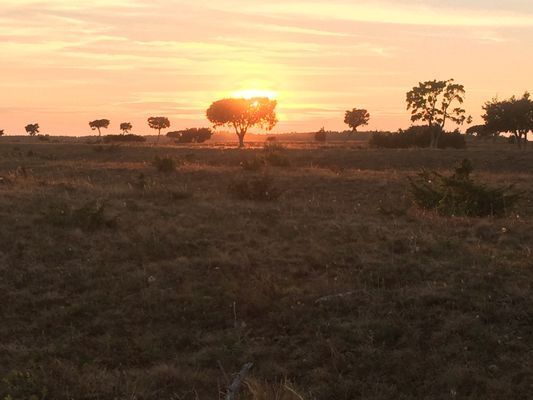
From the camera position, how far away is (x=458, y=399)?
6.07m

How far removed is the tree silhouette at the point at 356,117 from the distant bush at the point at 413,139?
49148mm

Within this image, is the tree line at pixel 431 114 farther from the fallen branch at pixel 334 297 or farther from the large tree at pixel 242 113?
the fallen branch at pixel 334 297

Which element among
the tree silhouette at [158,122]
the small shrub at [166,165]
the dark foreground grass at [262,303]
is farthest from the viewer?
the tree silhouette at [158,122]

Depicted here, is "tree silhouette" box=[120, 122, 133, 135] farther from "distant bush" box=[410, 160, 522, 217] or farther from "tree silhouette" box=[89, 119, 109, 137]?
"distant bush" box=[410, 160, 522, 217]

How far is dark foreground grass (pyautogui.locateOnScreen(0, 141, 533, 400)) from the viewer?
21.6ft

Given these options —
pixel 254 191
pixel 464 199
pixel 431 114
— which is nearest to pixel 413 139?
pixel 431 114

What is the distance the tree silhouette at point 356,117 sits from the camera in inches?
4614

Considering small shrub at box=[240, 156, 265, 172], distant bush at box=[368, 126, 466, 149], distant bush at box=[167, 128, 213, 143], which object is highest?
distant bush at box=[167, 128, 213, 143]

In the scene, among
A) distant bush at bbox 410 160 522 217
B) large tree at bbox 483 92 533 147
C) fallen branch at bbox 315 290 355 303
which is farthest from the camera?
large tree at bbox 483 92 533 147

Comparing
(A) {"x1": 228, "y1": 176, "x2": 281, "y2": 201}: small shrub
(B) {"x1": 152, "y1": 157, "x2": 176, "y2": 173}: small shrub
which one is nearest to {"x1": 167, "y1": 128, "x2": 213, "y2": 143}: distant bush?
(B) {"x1": 152, "y1": 157, "x2": 176, "y2": 173}: small shrub

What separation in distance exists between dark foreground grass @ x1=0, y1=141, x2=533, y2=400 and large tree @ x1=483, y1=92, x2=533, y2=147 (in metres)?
51.8

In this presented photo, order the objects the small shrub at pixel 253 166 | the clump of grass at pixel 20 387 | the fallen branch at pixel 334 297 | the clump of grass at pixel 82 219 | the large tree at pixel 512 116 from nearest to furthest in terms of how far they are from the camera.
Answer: the clump of grass at pixel 20 387 → the fallen branch at pixel 334 297 → the clump of grass at pixel 82 219 → the small shrub at pixel 253 166 → the large tree at pixel 512 116

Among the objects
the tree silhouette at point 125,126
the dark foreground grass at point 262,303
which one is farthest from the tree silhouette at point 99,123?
the dark foreground grass at point 262,303

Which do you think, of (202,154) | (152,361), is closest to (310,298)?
(152,361)
